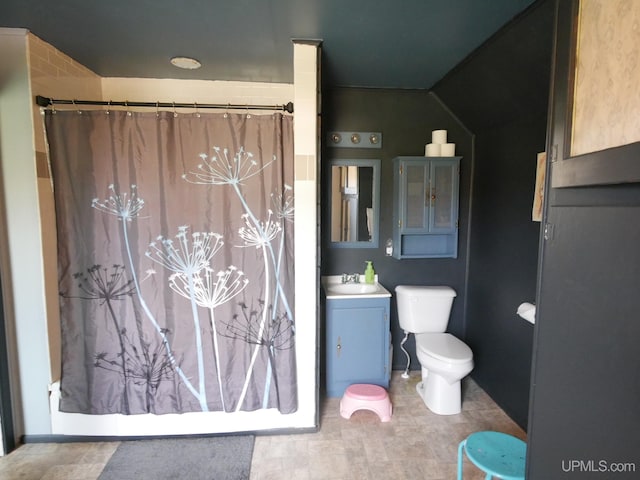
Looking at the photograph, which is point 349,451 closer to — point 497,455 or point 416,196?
point 497,455

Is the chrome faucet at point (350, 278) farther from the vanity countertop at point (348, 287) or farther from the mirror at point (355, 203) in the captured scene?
the mirror at point (355, 203)

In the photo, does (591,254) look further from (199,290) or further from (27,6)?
(27,6)

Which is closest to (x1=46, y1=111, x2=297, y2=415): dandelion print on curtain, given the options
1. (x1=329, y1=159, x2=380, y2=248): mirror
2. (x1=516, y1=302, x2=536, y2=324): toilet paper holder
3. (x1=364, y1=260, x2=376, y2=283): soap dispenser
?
(x1=329, y1=159, x2=380, y2=248): mirror

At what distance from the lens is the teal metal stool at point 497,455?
133 centimetres

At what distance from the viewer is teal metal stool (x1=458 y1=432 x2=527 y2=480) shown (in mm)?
1328

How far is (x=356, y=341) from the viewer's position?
237 cm

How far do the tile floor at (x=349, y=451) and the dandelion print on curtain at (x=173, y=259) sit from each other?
10.7 inches

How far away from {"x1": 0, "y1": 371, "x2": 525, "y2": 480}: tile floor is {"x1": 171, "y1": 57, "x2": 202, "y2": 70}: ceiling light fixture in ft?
8.01

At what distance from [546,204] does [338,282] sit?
6.08ft

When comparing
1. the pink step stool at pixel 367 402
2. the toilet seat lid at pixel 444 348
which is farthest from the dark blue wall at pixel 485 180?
the pink step stool at pixel 367 402

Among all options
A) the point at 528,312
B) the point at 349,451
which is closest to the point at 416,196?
the point at 528,312

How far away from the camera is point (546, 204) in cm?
96

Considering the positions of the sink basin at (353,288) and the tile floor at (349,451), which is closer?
the tile floor at (349,451)

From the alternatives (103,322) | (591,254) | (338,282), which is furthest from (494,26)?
(103,322)
